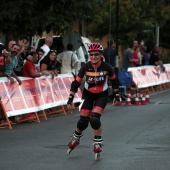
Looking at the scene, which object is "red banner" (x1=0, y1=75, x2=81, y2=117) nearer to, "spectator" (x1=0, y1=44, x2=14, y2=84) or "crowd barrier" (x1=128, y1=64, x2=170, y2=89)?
"spectator" (x1=0, y1=44, x2=14, y2=84)

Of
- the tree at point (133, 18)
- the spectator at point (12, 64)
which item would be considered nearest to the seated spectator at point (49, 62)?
the spectator at point (12, 64)

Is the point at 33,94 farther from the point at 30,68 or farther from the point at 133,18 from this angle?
the point at 133,18

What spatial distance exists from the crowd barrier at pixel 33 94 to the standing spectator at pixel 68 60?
1790 mm

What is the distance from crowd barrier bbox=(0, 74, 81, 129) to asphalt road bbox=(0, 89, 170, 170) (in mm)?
399

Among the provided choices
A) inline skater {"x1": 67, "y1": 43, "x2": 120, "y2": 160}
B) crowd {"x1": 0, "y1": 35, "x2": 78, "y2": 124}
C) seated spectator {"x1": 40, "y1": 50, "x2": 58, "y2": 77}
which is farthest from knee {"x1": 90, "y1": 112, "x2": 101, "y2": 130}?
seated spectator {"x1": 40, "y1": 50, "x2": 58, "y2": 77}

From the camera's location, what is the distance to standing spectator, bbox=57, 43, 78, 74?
2100cm

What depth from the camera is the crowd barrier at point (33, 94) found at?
50.5ft

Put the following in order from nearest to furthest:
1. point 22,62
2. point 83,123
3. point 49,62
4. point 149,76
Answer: point 83,123 < point 22,62 < point 49,62 < point 149,76

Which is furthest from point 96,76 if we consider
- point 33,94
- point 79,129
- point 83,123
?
point 33,94

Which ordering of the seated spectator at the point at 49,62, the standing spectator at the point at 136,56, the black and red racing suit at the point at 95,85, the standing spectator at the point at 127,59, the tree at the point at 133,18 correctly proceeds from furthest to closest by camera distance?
the tree at the point at 133,18 < the standing spectator at the point at 136,56 < the standing spectator at the point at 127,59 < the seated spectator at the point at 49,62 < the black and red racing suit at the point at 95,85

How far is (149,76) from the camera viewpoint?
1096 inches

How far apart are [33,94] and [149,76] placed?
11.9 metres

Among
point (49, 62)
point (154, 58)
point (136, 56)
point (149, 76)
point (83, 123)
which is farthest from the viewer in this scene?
point (154, 58)

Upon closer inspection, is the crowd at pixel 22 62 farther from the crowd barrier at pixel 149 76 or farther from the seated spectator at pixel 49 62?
the crowd barrier at pixel 149 76
